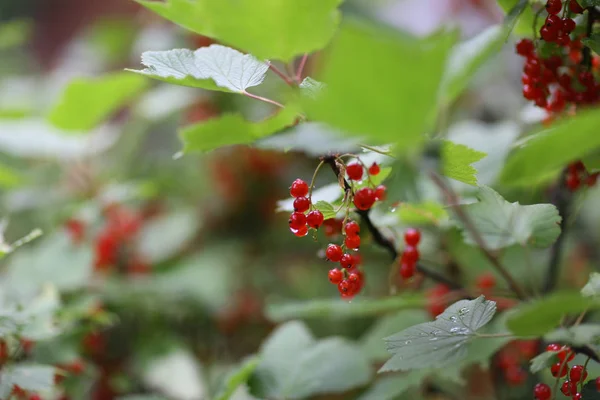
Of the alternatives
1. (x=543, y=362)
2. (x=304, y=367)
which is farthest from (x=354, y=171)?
(x=304, y=367)

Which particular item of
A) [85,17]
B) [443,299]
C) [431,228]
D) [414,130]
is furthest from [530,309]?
[85,17]

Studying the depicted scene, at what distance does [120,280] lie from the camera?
3.63 ft

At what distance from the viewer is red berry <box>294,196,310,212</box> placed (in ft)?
1.64

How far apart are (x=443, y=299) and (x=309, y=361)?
0.19 meters

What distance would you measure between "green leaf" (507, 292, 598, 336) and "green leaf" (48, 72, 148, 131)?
2.98 feet

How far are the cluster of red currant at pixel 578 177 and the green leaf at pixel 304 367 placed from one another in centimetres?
35

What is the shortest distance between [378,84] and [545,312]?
0.67 feet

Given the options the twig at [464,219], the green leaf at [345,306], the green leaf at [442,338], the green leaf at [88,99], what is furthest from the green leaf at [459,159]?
the green leaf at [88,99]

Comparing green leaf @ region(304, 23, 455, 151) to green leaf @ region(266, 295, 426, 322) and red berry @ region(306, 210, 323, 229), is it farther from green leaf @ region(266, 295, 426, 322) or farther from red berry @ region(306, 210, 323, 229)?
green leaf @ region(266, 295, 426, 322)

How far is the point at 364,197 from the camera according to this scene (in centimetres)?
48

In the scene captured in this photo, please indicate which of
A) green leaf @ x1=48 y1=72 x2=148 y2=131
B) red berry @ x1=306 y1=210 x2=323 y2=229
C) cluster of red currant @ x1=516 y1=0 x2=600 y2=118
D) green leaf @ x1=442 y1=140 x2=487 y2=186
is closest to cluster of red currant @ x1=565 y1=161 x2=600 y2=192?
cluster of red currant @ x1=516 y1=0 x2=600 y2=118

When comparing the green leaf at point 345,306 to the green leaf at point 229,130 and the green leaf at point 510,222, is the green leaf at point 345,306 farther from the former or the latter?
the green leaf at point 229,130

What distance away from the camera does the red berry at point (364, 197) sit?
1.59 ft

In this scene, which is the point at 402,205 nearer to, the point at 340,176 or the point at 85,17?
the point at 340,176
